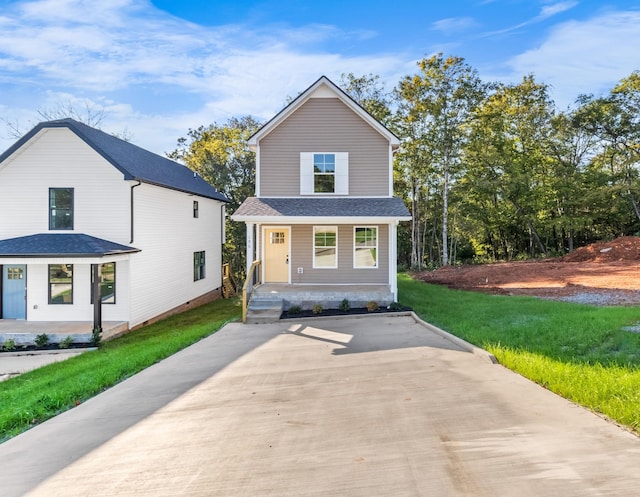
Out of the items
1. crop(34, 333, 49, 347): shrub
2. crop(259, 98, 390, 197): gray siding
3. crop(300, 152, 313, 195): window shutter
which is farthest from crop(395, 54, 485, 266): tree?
crop(34, 333, 49, 347): shrub

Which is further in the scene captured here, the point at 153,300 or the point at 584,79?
the point at 584,79

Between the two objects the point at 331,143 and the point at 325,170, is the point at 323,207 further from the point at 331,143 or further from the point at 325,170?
the point at 331,143

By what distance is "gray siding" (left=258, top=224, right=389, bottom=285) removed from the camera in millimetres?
13484

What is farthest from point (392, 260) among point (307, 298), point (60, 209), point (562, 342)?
point (60, 209)

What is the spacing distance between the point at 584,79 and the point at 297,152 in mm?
23518

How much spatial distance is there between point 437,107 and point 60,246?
21.3 m

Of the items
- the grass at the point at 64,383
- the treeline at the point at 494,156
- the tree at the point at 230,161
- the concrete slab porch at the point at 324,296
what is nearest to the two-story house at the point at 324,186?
the concrete slab porch at the point at 324,296

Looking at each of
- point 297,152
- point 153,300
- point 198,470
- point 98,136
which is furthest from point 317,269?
point 198,470

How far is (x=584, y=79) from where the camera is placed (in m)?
25.4

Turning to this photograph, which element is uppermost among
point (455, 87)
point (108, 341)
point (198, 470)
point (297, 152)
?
point (455, 87)

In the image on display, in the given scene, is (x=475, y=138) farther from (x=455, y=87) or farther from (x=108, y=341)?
(x=108, y=341)

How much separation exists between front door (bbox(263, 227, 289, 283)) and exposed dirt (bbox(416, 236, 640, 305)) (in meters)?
8.08

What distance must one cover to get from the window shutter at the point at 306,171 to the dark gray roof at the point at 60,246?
6.39m

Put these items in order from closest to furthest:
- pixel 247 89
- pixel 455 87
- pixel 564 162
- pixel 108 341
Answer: pixel 108 341, pixel 247 89, pixel 455 87, pixel 564 162
